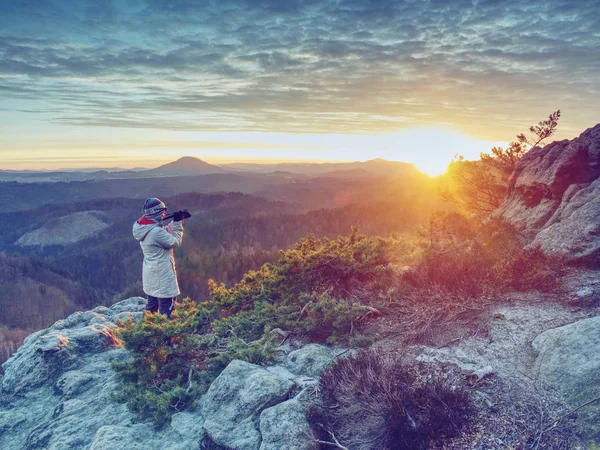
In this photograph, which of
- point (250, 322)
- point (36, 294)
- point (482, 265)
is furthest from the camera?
point (36, 294)

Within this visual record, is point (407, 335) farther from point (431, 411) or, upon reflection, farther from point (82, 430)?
point (82, 430)

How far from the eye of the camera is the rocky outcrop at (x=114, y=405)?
4.46 m

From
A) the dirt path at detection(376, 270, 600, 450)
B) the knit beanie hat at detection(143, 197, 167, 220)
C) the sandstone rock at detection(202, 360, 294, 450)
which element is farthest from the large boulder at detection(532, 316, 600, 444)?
the knit beanie hat at detection(143, 197, 167, 220)

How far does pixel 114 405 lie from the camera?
232 inches

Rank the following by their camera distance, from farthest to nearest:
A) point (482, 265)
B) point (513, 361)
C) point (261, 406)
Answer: point (482, 265)
point (513, 361)
point (261, 406)

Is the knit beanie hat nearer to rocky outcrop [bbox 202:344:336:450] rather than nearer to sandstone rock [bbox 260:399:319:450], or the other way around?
rocky outcrop [bbox 202:344:336:450]

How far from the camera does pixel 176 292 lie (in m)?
7.98

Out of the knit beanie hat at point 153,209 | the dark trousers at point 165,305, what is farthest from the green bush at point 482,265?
the knit beanie hat at point 153,209

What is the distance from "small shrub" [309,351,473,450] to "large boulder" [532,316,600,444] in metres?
1.03

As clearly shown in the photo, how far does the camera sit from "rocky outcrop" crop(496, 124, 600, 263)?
7137 mm

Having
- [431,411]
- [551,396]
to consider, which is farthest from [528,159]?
[431,411]

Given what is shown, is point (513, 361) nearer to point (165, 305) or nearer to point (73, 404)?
point (165, 305)

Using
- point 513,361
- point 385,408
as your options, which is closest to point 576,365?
point 513,361

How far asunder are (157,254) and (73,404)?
290 centimetres
